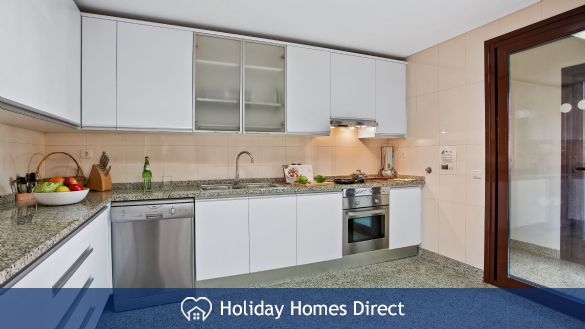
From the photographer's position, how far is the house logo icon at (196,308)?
2.22 metres

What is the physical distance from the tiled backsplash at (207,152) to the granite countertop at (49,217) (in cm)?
15

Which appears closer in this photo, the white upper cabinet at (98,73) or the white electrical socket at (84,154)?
the white upper cabinet at (98,73)

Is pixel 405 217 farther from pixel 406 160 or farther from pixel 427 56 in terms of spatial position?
pixel 427 56

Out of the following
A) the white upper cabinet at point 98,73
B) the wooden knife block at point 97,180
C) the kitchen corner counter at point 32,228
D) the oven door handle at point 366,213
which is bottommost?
the oven door handle at point 366,213

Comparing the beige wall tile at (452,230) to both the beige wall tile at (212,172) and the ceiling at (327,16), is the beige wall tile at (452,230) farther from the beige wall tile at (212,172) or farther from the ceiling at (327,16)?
the beige wall tile at (212,172)

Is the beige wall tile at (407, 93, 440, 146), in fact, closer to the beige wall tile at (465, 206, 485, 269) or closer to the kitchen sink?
the beige wall tile at (465, 206, 485, 269)

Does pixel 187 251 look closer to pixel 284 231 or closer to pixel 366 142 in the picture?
pixel 284 231

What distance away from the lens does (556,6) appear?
227cm

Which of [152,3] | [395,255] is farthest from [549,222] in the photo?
[152,3]

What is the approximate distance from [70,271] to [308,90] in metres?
2.35

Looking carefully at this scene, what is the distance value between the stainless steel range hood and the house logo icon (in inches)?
77.0

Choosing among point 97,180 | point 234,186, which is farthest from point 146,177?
point 234,186

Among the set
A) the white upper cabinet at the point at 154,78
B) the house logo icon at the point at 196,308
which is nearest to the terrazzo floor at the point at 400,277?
the house logo icon at the point at 196,308

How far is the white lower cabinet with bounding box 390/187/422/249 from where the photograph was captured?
329 centimetres
